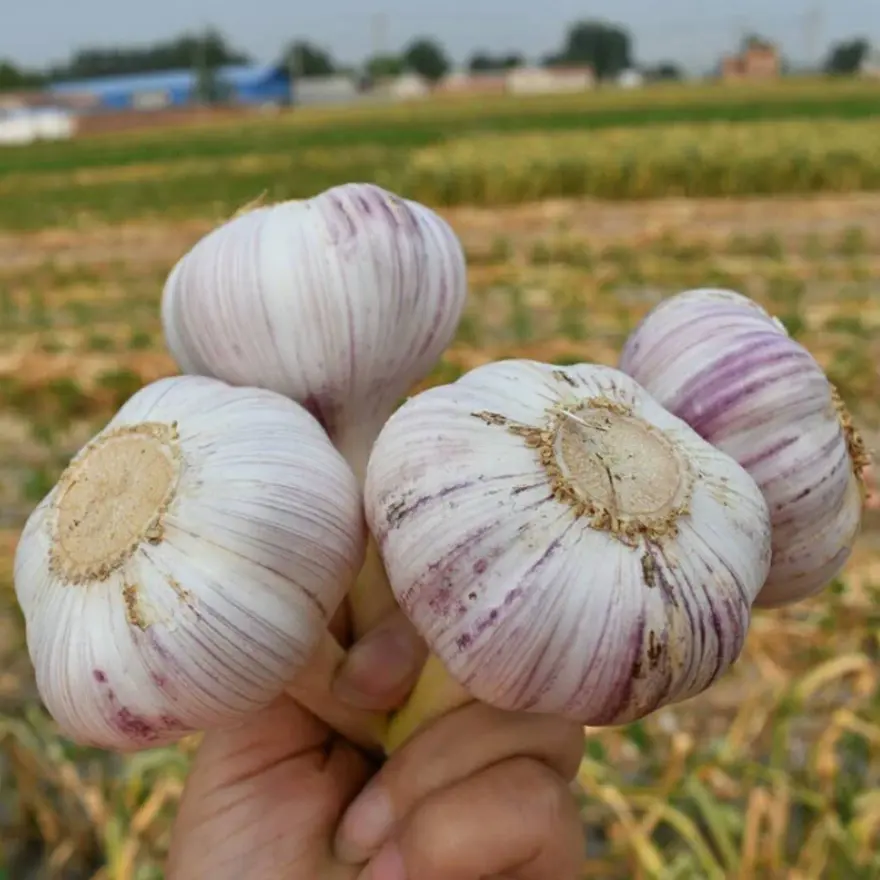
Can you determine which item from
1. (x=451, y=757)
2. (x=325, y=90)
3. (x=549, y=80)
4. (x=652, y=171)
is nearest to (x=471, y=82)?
(x=549, y=80)

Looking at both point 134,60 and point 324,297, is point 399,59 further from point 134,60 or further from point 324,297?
point 324,297

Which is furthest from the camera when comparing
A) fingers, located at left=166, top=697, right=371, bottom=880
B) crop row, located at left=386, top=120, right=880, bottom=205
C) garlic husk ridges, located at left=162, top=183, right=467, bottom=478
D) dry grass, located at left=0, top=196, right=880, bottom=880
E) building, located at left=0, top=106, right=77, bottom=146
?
building, located at left=0, top=106, right=77, bottom=146

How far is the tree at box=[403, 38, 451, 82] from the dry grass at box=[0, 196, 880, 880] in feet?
174

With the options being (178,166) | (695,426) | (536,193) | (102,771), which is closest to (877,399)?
(102,771)

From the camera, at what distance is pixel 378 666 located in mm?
649

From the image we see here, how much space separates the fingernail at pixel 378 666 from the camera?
0.65m

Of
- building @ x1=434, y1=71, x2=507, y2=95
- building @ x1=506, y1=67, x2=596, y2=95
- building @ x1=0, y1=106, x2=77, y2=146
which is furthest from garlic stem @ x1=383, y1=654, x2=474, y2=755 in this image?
building @ x1=434, y1=71, x2=507, y2=95

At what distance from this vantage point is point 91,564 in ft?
1.68

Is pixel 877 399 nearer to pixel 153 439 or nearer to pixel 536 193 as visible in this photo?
pixel 153 439

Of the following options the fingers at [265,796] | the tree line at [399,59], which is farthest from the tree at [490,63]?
the fingers at [265,796]

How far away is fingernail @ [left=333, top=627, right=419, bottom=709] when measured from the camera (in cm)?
65

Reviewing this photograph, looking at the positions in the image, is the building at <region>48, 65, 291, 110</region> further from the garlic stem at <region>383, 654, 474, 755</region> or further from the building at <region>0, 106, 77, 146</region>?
the garlic stem at <region>383, 654, 474, 755</region>

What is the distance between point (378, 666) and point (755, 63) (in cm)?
5491

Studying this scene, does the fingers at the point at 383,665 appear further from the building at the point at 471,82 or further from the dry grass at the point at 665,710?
the building at the point at 471,82
